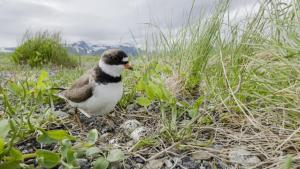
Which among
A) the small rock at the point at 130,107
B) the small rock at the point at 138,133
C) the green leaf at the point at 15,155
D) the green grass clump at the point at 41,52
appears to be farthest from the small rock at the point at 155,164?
the green grass clump at the point at 41,52

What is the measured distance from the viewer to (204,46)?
404 cm

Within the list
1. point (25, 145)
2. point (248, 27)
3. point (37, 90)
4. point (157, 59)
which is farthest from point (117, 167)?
point (157, 59)

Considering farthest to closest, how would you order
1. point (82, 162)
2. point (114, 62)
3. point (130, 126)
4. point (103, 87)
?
point (114, 62), point (103, 87), point (130, 126), point (82, 162)

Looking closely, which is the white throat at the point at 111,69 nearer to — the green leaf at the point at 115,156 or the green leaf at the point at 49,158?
the green leaf at the point at 115,156

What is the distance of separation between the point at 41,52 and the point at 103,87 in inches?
359

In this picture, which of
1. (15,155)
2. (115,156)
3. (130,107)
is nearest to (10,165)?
(15,155)

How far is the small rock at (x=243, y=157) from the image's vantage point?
2.29 m

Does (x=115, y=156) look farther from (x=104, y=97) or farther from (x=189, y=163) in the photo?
(x=104, y=97)

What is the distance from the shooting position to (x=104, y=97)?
3053mm

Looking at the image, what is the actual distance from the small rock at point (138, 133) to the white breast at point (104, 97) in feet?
1.20

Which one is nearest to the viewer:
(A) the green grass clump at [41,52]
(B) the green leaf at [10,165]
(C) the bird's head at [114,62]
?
(B) the green leaf at [10,165]

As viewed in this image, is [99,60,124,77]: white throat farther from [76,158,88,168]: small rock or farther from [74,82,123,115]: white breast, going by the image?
[76,158,88,168]: small rock

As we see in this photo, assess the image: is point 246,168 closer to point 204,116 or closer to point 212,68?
point 204,116

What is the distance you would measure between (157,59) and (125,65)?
6.05 feet
